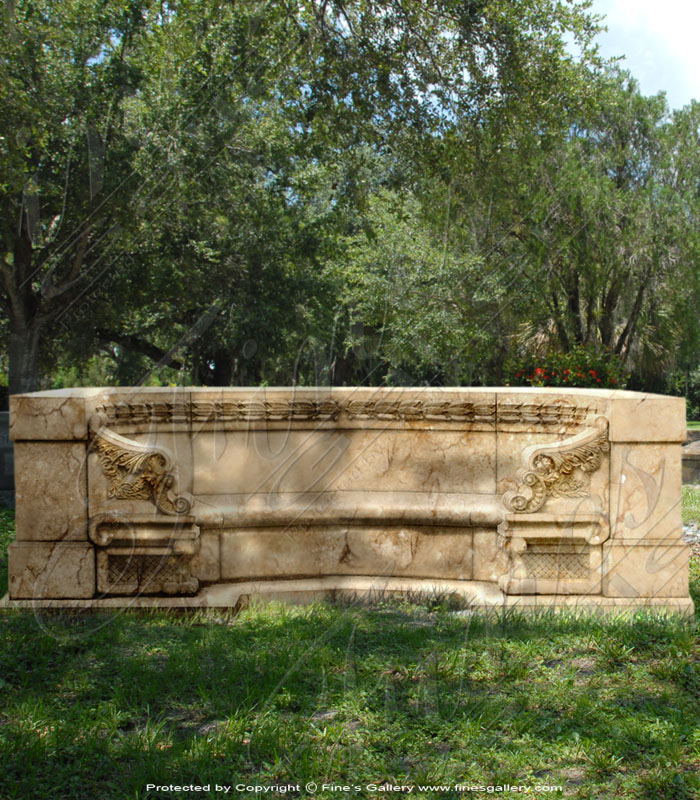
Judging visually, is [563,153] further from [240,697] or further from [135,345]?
[240,697]

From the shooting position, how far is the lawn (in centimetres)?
271

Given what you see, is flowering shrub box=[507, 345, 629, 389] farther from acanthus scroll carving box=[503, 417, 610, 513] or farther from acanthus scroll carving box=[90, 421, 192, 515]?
acanthus scroll carving box=[90, 421, 192, 515]

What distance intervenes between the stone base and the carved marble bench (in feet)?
0.04

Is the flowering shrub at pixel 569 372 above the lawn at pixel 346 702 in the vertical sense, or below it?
above

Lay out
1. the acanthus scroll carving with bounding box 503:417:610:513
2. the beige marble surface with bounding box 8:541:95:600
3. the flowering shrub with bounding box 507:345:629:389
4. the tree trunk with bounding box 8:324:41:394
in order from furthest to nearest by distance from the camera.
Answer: the tree trunk with bounding box 8:324:41:394
the flowering shrub with bounding box 507:345:629:389
the acanthus scroll carving with bounding box 503:417:610:513
the beige marble surface with bounding box 8:541:95:600

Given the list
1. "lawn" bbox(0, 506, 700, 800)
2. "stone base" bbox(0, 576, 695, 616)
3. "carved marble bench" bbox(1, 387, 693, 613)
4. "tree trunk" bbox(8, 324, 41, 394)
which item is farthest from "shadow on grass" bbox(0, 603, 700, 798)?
"tree trunk" bbox(8, 324, 41, 394)

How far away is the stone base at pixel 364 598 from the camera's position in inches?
176

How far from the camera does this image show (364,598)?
183 inches

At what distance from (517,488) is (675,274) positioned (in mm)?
15033

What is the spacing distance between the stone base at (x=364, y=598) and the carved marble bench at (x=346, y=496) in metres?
0.01

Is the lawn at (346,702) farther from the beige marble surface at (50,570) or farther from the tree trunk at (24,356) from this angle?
the tree trunk at (24,356)

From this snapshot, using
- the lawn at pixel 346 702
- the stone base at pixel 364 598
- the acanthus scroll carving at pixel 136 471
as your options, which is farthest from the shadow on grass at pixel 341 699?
the acanthus scroll carving at pixel 136 471

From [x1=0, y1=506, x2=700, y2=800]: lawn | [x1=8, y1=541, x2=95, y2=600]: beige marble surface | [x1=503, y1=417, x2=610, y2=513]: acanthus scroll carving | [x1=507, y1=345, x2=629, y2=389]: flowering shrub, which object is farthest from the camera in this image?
[x1=507, y1=345, x2=629, y2=389]: flowering shrub

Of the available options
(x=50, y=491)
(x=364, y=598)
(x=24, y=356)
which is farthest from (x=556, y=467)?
(x=24, y=356)
